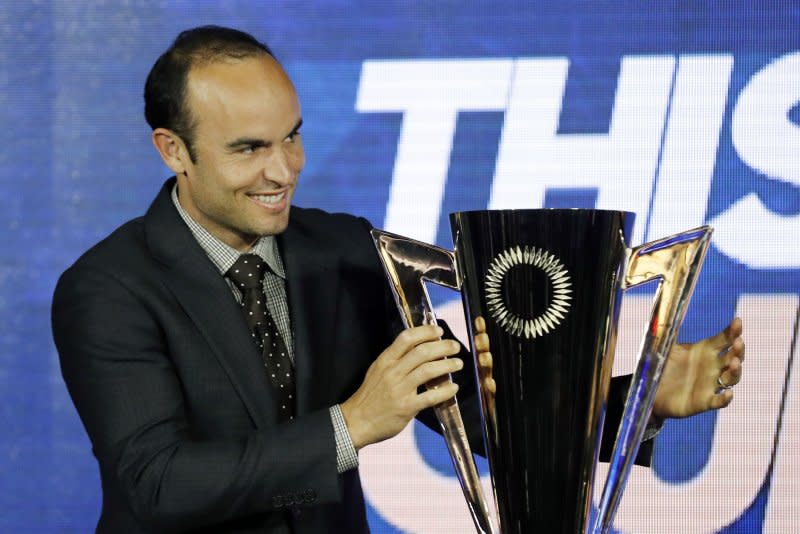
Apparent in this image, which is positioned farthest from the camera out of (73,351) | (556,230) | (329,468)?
(73,351)

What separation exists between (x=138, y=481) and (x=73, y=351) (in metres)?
0.23

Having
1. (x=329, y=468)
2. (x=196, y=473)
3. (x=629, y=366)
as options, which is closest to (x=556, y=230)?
(x=329, y=468)

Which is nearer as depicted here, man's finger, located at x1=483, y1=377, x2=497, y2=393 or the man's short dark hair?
man's finger, located at x1=483, y1=377, x2=497, y2=393

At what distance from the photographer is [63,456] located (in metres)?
2.69

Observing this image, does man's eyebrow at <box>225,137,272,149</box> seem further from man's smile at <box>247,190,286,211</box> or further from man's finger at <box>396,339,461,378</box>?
man's finger at <box>396,339,461,378</box>

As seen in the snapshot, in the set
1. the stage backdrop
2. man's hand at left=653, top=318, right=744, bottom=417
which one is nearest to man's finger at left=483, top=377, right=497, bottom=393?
man's hand at left=653, top=318, right=744, bottom=417

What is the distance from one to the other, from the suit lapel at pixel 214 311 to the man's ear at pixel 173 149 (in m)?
0.09

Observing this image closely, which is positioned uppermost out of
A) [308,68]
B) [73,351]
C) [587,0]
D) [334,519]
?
[587,0]

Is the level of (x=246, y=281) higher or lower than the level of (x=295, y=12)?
lower

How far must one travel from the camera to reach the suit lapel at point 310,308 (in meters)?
1.47

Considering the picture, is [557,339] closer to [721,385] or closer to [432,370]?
[432,370]

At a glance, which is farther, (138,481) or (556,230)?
(138,481)

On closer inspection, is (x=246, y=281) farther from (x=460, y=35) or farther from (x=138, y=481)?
(x=460, y=35)

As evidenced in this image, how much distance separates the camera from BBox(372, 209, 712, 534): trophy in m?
1.14
